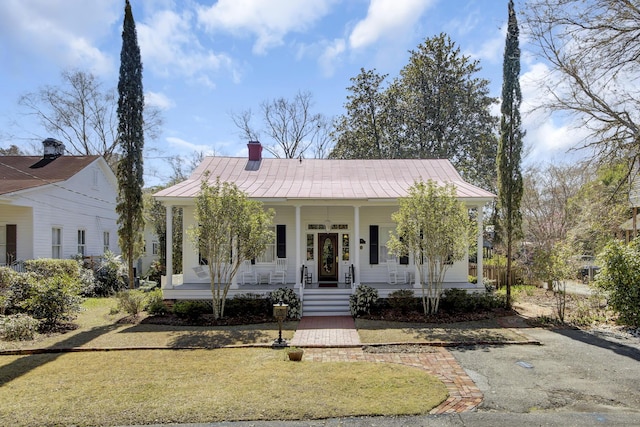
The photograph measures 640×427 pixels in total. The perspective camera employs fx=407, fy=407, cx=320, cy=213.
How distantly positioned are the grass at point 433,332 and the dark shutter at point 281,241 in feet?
14.6

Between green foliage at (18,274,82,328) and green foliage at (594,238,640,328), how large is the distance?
14048 millimetres

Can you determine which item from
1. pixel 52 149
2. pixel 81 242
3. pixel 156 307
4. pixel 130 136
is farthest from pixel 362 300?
pixel 52 149

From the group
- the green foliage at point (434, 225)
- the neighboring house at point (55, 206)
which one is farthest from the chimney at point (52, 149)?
the green foliage at point (434, 225)

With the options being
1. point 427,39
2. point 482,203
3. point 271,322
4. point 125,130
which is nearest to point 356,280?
point 271,322

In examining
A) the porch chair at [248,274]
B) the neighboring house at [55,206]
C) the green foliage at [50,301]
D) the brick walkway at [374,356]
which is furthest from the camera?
the neighboring house at [55,206]

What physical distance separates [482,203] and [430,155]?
42.9 feet

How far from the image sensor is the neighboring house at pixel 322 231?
13344mm

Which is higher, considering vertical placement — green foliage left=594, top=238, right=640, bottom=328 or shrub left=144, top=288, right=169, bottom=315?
green foliage left=594, top=238, right=640, bottom=328

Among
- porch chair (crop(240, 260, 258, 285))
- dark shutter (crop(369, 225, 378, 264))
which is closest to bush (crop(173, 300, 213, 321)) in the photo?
porch chair (crop(240, 260, 258, 285))

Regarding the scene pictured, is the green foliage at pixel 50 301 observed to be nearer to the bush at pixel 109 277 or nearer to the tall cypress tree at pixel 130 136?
the tall cypress tree at pixel 130 136

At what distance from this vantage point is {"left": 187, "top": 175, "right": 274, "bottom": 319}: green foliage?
11.2 meters

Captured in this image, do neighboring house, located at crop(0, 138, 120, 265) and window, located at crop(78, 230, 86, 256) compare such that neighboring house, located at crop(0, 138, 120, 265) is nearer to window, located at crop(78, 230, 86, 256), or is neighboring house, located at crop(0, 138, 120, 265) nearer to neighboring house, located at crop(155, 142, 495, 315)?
window, located at crop(78, 230, 86, 256)

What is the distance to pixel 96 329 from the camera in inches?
421

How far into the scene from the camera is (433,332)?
10.2 metres
